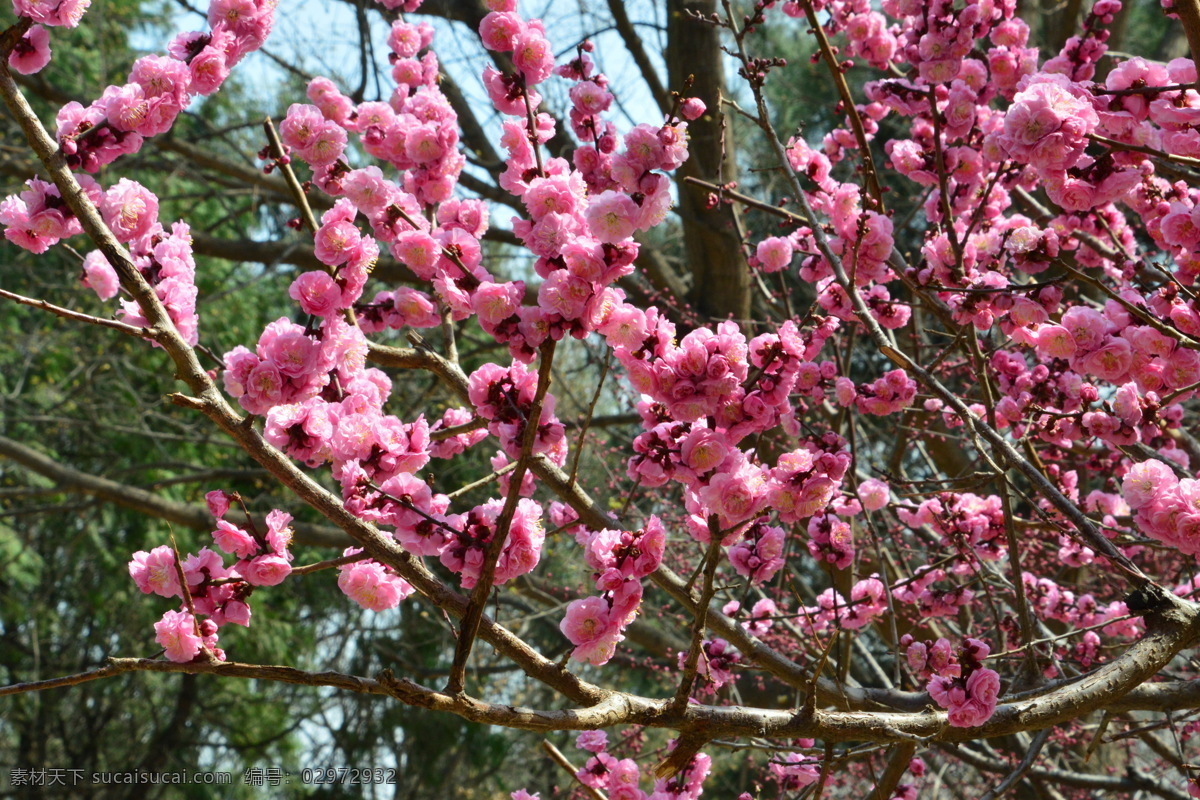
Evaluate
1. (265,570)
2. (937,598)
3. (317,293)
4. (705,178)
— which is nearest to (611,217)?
(317,293)

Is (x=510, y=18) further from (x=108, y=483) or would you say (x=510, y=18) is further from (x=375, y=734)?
(x=375, y=734)

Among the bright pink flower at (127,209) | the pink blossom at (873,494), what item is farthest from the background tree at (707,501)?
the bright pink flower at (127,209)

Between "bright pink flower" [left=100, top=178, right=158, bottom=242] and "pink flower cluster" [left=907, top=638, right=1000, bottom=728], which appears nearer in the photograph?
"pink flower cluster" [left=907, top=638, right=1000, bottom=728]

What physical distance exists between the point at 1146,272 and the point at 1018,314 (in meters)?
0.91

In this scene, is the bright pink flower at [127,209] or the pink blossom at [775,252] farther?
the pink blossom at [775,252]

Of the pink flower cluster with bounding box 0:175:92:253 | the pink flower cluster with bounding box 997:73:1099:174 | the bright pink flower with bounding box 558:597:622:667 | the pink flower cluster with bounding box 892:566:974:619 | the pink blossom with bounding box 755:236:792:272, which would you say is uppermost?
the pink blossom with bounding box 755:236:792:272

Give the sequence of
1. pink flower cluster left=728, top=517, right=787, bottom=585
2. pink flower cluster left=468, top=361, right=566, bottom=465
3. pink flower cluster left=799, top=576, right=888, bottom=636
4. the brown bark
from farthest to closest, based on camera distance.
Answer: the brown bark
pink flower cluster left=799, top=576, right=888, bottom=636
pink flower cluster left=728, top=517, right=787, bottom=585
pink flower cluster left=468, top=361, right=566, bottom=465

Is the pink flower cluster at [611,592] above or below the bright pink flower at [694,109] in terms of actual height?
below

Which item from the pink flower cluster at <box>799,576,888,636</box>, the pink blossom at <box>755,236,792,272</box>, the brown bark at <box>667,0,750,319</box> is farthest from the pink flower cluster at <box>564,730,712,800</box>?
the brown bark at <box>667,0,750,319</box>

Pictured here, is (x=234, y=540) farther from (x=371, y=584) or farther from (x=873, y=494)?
(x=873, y=494)

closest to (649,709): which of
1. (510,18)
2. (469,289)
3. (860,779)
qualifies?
(469,289)

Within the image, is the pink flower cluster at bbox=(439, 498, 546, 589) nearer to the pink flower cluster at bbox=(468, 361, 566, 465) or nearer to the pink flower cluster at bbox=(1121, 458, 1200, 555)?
the pink flower cluster at bbox=(468, 361, 566, 465)

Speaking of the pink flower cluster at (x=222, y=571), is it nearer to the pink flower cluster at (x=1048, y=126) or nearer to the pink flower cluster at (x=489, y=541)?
the pink flower cluster at (x=489, y=541)

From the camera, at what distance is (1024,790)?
4.48m
